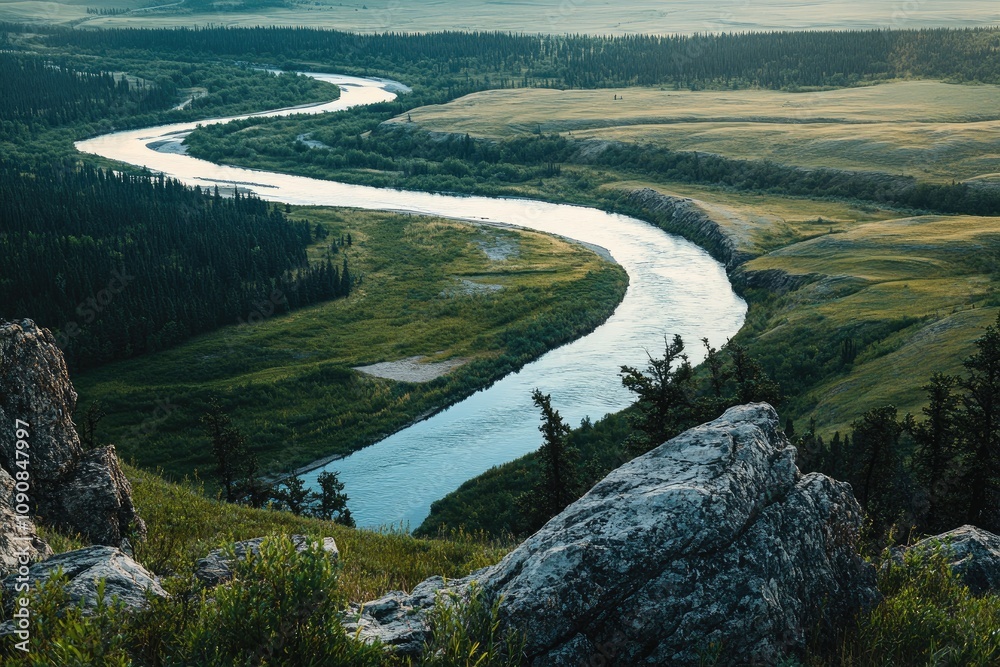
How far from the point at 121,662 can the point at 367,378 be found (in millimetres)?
51657

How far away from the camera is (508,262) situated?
84.7 m

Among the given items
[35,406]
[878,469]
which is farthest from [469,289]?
[35,406]

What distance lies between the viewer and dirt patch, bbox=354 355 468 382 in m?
60.5

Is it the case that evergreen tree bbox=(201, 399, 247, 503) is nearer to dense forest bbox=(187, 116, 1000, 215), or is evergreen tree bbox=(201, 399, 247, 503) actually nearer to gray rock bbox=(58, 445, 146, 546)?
gray rock bbox=(58, 445, 146, 546)

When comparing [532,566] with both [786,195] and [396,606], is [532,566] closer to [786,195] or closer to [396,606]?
[396,606]

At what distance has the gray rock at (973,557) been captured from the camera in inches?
497

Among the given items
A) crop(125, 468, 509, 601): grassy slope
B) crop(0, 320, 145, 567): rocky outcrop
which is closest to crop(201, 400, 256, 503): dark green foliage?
crop(125, 468, 509, 601): grassy slope

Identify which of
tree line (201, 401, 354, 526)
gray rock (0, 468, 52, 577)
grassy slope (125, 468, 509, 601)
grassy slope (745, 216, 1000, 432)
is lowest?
tree line (201, 401, 354, 526)

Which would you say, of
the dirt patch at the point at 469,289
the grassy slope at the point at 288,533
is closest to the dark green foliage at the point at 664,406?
the grassy slope at the point at 288,533

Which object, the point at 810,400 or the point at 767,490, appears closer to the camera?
the point at 767,490

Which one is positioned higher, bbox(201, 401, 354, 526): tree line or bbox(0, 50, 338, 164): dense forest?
bbox(0, 50, 338, 164): dense forest

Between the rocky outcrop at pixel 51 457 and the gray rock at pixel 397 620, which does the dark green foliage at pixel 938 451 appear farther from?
the rocky outcrop at pixel 51 457

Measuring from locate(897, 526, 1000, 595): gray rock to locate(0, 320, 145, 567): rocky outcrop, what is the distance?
12237 mm

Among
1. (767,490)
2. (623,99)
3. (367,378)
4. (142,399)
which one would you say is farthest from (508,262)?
(623,99)
